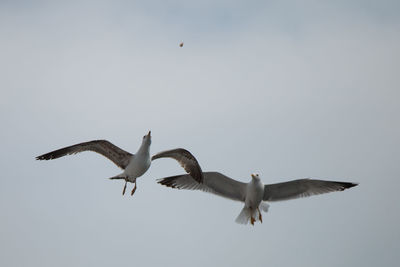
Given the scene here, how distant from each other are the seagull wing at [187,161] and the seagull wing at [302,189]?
64.6 inches

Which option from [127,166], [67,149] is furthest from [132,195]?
[67,149]

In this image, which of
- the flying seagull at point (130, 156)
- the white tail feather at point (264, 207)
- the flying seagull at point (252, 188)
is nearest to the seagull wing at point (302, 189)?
the flying seagull at point (252, 188)

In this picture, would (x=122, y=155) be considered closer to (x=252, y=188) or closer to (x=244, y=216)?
(x=252, y=188)

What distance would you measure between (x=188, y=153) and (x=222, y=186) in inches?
61.0

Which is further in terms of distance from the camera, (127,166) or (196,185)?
(196,185)

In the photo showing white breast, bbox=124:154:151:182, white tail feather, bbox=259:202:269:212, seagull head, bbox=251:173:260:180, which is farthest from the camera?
white tail feather, bbox=259:202:269:212

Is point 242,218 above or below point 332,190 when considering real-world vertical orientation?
below

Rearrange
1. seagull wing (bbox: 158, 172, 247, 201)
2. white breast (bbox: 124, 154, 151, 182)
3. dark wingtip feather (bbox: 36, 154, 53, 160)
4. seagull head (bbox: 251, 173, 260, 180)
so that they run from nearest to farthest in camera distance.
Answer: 1. white breast (bbox: 124, 154, 151, 182)
2. dark wingtip feather (bbox: 36, 154, 53, 160)
3. seagull head (bbox: 251, 173, 260, 180)
4. seagull wing (bbox: 158, 172, 247, 201)

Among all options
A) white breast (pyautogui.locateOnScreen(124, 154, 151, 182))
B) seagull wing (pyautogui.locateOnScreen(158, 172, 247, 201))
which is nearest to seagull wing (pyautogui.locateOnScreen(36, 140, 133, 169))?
white breast (pyautogui.locateOnScreen(124, 154, 151, 182))

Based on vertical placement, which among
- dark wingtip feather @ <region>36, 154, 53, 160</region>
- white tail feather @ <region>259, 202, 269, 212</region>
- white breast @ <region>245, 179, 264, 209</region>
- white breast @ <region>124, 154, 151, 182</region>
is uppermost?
white breast @ <region>245, 179, 264, 209</region>

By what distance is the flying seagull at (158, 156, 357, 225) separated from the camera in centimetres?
1541

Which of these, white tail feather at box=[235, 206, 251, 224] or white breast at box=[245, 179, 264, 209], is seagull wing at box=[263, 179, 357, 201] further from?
white tail feather at box=[235, 206, 251, 224]

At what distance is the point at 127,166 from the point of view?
47.3 ft

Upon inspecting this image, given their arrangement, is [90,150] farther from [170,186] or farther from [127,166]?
[170,186]
